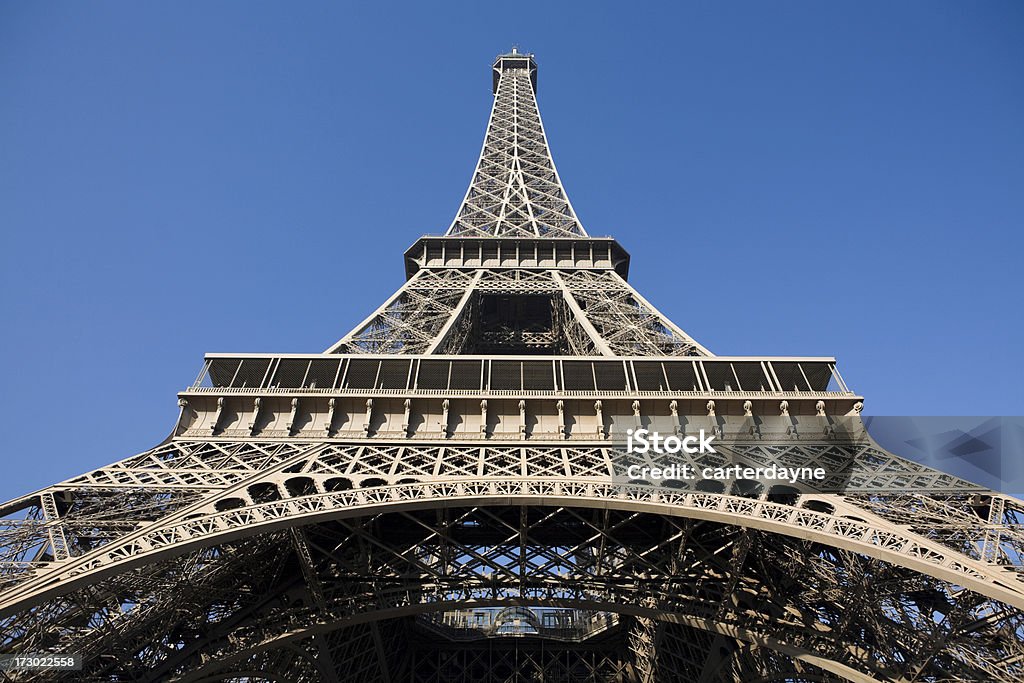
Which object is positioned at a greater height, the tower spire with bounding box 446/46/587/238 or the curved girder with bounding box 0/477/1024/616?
the tower spire with bounding box 446/46/587/238

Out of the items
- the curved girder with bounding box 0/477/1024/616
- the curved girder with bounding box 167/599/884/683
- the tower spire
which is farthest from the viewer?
the tower spire

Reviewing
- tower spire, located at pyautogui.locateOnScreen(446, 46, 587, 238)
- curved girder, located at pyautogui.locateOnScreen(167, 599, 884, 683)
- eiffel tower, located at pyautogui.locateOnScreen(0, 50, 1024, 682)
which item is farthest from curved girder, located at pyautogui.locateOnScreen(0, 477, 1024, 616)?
tower spire, located at pyautogui.locateOnScreen(446, 46, 587, 238)

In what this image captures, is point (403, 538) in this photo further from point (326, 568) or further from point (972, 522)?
point (972, 522)

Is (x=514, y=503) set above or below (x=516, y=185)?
below

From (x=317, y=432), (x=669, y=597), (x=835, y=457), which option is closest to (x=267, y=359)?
(x=317, y=432)

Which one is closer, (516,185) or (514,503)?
(514,503)

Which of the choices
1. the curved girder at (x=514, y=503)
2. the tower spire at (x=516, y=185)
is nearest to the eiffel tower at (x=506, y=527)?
the curved girder at (x=514, y=503)

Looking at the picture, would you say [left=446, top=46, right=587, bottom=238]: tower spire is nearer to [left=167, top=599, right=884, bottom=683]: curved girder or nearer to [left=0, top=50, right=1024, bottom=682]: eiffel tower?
[left=0, top=50, right=1024, bottom=682]: eiffel tower

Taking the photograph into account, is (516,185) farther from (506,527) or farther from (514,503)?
(514,503)

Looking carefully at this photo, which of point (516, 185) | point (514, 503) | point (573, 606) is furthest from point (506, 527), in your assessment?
point (516, 185)
